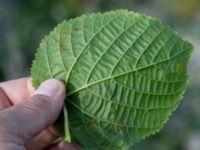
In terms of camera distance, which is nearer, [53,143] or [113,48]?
[113,48]

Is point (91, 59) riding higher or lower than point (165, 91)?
higher

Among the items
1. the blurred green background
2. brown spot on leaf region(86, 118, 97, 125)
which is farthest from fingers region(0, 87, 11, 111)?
the blurred green background

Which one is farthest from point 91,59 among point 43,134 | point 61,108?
point 43,134

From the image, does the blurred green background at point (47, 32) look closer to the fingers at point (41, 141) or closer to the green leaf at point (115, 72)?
the fingers at point (41, 141)

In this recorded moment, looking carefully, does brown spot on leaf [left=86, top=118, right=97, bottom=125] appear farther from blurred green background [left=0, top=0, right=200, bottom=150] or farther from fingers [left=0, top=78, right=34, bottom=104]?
blurred green background [left=0, top=0, right=200, bottom=150]

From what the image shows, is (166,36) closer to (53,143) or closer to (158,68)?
(158,68)

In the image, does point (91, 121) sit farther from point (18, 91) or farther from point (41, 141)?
point (18, 91)
